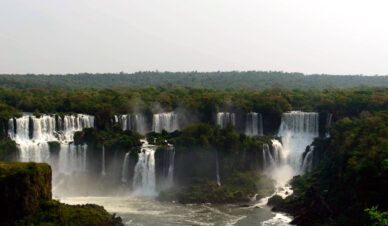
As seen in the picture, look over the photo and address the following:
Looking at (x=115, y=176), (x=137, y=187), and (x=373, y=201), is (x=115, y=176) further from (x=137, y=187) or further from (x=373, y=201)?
(x=373, y=201)

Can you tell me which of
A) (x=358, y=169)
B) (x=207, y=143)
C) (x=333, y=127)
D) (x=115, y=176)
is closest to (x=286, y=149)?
(x=333, y=127)

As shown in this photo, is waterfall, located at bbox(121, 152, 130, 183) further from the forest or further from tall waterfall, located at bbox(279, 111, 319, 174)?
tall waterfall, located at bbox(279, 111, 319, 174)

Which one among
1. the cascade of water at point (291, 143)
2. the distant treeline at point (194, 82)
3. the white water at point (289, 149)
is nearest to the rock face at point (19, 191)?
the white water at point (289, 149)

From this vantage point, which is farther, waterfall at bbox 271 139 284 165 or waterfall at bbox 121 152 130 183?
waterfall at bbox 271 139 284 165

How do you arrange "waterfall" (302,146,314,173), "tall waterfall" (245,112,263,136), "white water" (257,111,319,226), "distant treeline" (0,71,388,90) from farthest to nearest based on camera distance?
1. "distant treeline" (0,71,388,90)
2. "tall waterfall" (245,112,263,136)
3. "waterfall" (302,146,314,173)
4. "white water" (257,111,319,226)

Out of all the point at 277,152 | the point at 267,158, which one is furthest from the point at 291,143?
the point at 267,158

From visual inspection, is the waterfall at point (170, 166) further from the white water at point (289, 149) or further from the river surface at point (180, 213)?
the white water at point (289, 149)

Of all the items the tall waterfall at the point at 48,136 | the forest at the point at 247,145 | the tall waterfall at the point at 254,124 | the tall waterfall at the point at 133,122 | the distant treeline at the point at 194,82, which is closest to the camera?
the forest at the point at 247,145


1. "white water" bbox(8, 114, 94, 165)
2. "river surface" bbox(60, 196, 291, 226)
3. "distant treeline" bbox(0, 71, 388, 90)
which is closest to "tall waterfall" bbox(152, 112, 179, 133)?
"white water" bbox(8, 114, 94, 165)
